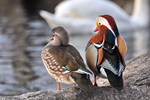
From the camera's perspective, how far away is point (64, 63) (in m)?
4.68

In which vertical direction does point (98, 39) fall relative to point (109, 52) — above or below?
above

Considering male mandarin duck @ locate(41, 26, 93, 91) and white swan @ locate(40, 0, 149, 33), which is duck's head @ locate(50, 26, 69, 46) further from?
white swan @ locate(40, 0, 149, 33)

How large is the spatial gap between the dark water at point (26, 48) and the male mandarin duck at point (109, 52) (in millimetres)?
3383

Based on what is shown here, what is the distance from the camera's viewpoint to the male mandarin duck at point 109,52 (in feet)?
15.1

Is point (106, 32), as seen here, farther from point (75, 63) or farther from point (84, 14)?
point (84, 14)

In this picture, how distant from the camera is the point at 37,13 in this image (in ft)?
62.6

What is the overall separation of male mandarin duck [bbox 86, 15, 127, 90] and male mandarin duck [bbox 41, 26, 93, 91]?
0.16 meters

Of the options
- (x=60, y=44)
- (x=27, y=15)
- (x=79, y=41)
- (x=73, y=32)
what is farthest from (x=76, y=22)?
(x=60, y=44)

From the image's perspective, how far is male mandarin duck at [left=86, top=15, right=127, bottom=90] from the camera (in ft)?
15.1

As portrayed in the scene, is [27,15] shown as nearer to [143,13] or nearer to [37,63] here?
[143,13]

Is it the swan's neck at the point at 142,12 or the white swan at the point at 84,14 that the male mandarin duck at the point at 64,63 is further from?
the swan's neck at the point at 142,12

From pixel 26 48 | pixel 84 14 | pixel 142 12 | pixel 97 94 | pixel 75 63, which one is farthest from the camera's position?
pixel 142 12

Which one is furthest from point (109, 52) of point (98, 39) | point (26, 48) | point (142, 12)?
Answer: point (142, 12)

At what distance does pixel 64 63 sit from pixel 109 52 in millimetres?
422
